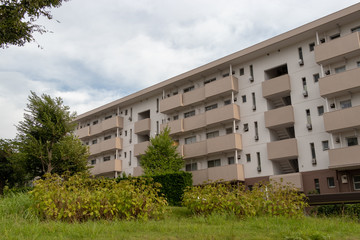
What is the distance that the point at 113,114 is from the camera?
47031 mm

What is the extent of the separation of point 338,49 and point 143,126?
22765 mm

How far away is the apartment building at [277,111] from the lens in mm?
26234

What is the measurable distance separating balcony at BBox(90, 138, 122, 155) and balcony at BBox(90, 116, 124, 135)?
1683 millimetres

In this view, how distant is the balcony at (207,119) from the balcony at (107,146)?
8019 mm

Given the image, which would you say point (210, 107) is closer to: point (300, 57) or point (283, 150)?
point (283, 150)

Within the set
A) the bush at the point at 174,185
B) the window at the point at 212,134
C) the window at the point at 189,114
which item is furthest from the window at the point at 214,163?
the bush at the point at 174,185

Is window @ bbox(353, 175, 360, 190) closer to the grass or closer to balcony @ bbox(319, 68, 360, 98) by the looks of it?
balcony @ bbox(319, 68, 360, 98)

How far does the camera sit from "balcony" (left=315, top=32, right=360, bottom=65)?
26.1 m

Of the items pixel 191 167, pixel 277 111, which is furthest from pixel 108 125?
pixel 277 111

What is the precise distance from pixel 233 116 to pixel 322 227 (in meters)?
22.3

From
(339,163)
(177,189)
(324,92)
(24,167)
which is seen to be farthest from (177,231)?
(24,167)

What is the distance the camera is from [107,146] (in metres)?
44.6

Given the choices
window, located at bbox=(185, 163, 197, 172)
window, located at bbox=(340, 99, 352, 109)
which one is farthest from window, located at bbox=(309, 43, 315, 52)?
window, located at bbox=(185, 163, 197, 172)

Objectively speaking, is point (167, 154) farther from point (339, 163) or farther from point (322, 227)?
point (322, 227)
